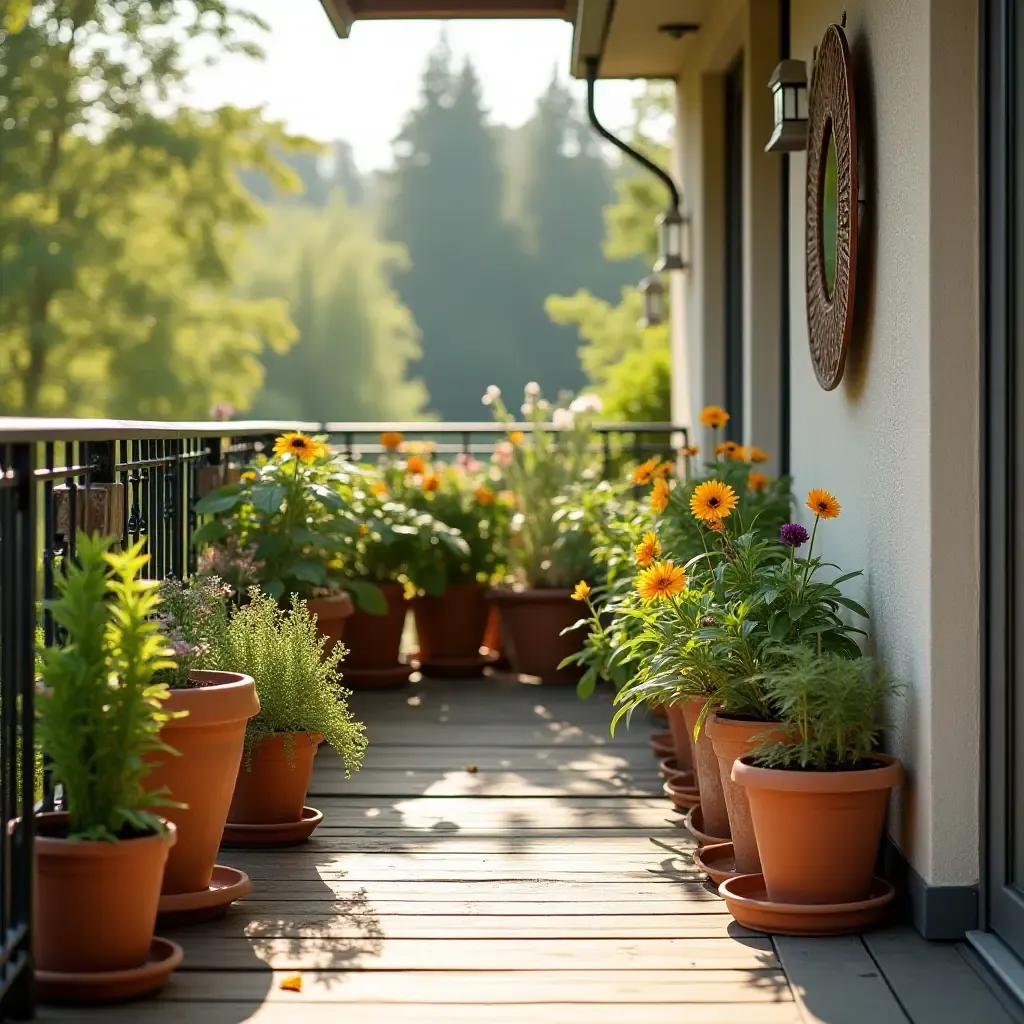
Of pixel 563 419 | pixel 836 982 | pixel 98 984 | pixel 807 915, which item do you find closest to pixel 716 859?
pixel 807 915

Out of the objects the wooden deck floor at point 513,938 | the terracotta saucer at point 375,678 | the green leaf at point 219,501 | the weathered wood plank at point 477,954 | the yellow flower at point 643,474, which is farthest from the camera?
the terracotta saucer at point 375,678

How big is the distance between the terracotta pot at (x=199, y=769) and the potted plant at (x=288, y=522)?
1.62 meters

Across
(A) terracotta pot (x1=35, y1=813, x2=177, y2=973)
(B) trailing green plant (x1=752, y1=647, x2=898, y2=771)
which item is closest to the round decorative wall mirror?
(B) trailing green plant (x1=752, y1=647, x2=898, y2=771)

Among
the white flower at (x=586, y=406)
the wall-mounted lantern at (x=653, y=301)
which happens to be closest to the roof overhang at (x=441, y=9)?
the wall-mounted lantern at (x=653, y=301)

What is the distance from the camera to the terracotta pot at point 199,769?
108 inches

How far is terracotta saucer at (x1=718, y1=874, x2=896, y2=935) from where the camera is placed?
2.75 metres

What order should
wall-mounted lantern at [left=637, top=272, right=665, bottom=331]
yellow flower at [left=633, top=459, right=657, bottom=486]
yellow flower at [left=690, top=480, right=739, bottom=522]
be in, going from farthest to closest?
wall-mounted lantern at [left=637, top=272, right=665, bottom=331] → yellow flower at [left=633, top=459, right=657, bottom=486] → yellow flower at [left=690, top=480, right=739, bottom=522]

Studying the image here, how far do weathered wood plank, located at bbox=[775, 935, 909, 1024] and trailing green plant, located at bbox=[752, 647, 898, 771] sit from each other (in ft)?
1.12

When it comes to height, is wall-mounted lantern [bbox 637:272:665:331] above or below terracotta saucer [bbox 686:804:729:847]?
above

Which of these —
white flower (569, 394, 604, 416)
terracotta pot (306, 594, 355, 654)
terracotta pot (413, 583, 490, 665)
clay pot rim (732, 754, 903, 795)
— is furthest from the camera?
white flower (569, 394, 604, 416)

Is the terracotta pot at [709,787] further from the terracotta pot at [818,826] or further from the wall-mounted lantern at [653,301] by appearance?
the wall-mounted lantern at [653,301]

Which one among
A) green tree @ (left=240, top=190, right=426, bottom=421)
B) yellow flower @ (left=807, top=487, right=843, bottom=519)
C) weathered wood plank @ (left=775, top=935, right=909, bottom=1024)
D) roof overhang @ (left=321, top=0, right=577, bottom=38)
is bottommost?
weathered wood plank @ (left=775, top=935, right=909, bottom=1024)

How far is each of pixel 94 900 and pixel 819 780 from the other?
1.34 m

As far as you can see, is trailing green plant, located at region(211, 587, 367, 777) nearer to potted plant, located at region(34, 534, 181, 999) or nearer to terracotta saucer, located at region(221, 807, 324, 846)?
terracotta saucer, located at region(221, 807, 324, 846)
